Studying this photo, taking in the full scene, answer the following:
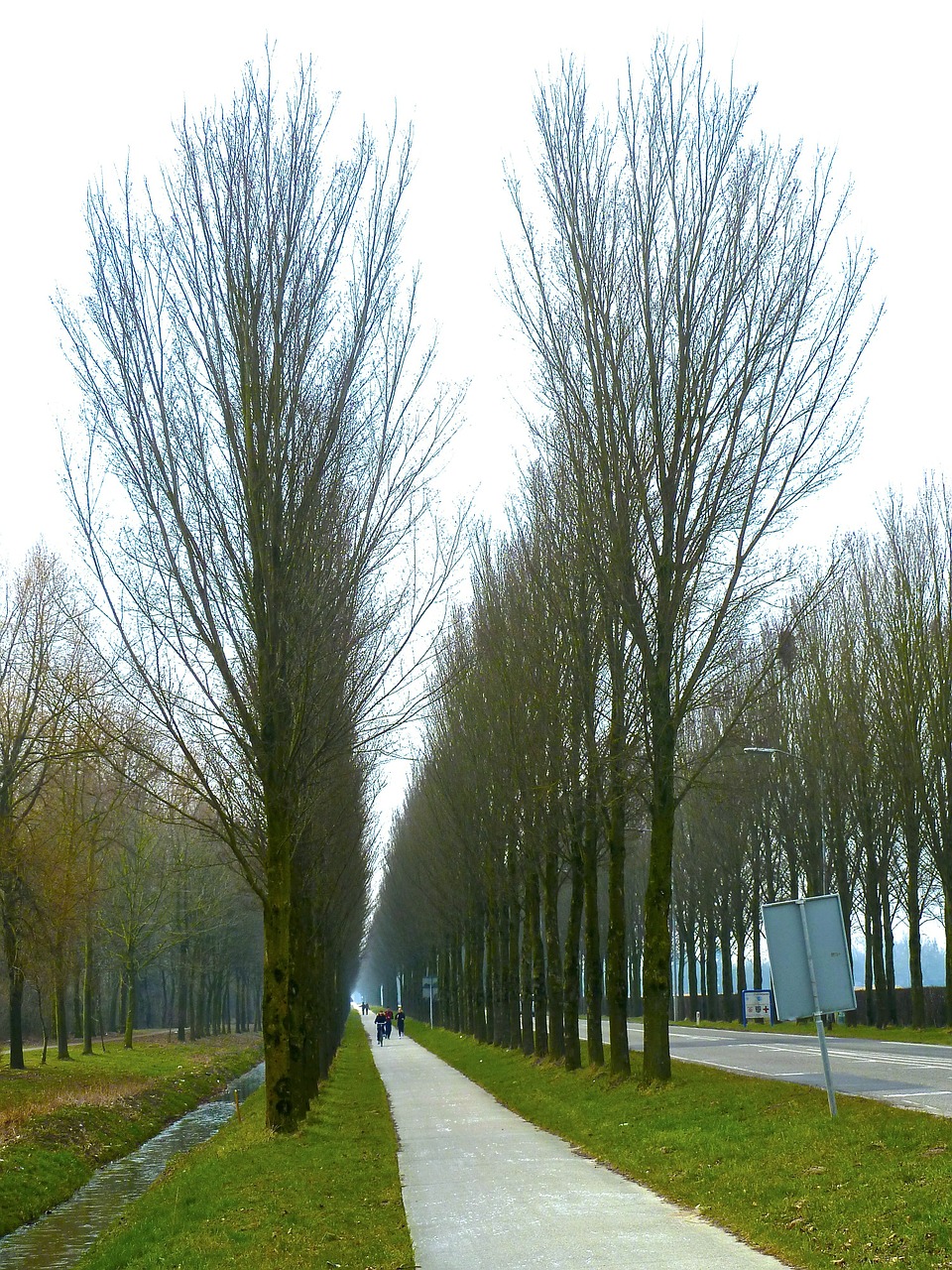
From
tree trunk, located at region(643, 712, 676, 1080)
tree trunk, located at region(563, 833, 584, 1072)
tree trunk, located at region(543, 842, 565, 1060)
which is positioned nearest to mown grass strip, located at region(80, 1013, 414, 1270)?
tree trunk, located at region(643, 712, 676, 1080)

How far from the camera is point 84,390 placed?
18156mm

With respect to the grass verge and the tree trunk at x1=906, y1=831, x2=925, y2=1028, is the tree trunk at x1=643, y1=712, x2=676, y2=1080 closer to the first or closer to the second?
the grass verge

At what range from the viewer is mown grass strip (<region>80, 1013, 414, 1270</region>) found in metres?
10.3

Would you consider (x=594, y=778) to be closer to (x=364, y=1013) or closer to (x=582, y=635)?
(x=582, y=635)

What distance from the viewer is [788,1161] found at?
38.7ft

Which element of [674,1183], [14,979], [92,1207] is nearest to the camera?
[674,1183]

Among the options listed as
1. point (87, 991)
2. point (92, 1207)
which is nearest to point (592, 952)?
point (92, 1207)

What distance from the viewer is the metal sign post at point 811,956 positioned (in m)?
13.3

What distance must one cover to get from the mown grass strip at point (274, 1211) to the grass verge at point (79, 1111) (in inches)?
101

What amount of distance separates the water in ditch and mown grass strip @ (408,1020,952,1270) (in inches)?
248

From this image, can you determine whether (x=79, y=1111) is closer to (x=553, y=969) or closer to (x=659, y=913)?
(x=553, y=969)

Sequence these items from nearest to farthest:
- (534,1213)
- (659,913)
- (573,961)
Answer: (534,1213)
(659,913)
(573,961)

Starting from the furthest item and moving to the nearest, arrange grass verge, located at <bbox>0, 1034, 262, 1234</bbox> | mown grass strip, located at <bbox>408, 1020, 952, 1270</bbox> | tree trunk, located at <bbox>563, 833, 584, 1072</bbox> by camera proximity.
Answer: tree trunk, located at <bbox>563, 833, 584, 1072</bbox>
grass verge, located at <bbox>0, 1034, 262, 1234</bbox>
mown grass strip, located at <bbox>408, 1020, 952, 1270</bbox>

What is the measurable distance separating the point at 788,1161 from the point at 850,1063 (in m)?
14.6
